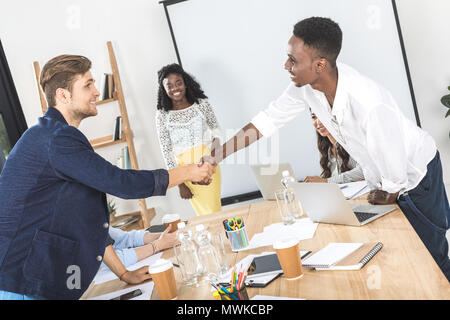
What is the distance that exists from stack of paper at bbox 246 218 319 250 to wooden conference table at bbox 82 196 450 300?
0.13 ft

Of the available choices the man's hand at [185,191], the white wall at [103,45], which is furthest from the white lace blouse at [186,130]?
the white wall at [103,45]

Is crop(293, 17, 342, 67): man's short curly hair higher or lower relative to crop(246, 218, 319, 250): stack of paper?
higher

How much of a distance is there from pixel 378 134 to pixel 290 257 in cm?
67

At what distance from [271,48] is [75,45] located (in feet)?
5.66

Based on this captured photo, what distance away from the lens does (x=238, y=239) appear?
177 cm

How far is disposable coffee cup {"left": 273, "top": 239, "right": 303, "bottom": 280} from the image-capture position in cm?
132

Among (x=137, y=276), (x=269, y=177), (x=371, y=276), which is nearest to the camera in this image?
(x=371, y=276)

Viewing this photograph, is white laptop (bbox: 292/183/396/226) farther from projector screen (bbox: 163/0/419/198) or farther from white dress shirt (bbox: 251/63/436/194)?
projector screen (bbox: 163/0/419/198)

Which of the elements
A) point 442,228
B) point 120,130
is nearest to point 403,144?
point 442,228

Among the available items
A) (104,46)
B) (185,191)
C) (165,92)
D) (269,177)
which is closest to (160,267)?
(269,177)

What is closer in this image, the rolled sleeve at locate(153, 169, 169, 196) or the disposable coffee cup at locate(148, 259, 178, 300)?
the disposable coffee cup at locate(148, 259, 178, 300)

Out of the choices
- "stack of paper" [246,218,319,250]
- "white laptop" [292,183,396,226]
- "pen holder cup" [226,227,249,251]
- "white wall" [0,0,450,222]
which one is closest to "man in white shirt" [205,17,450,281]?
"white laptop" [292,183,396,226]

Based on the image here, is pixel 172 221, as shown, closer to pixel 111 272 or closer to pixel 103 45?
pixel 111 272
